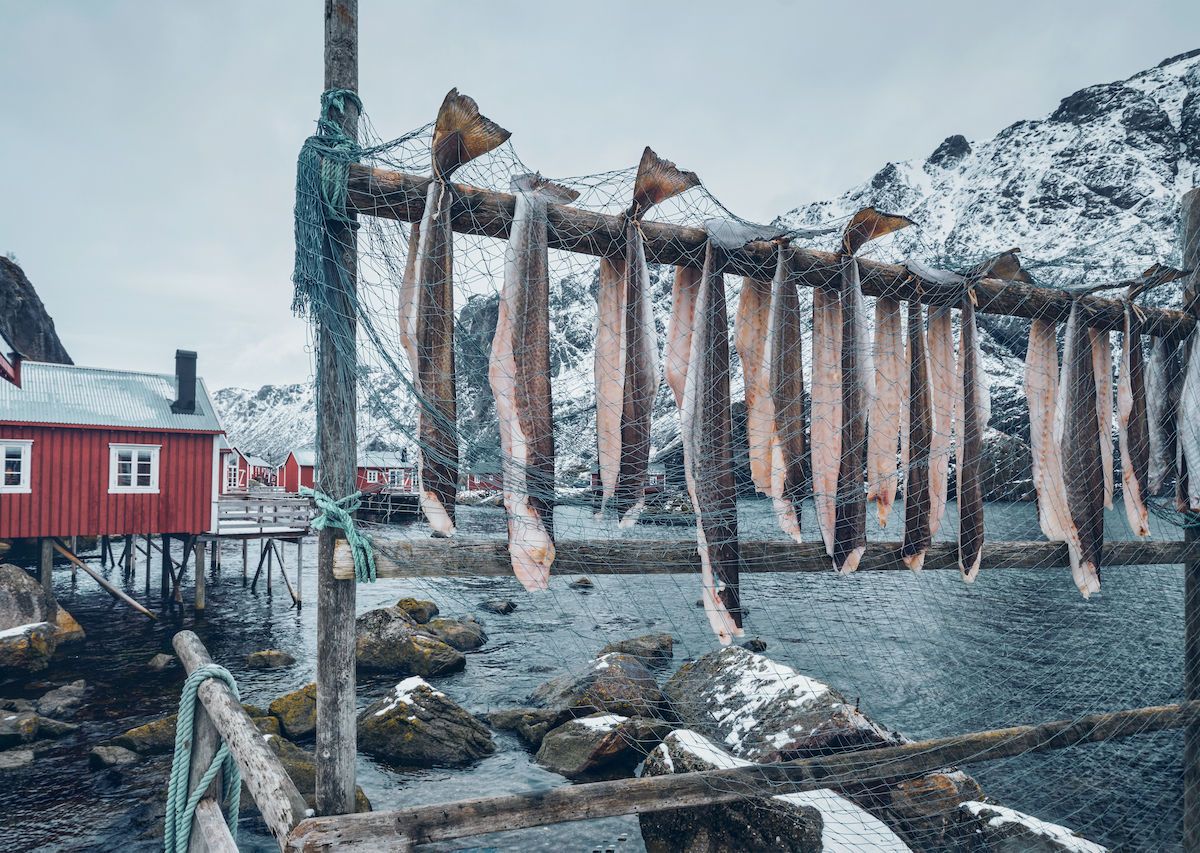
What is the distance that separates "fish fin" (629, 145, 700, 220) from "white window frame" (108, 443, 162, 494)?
810 inches

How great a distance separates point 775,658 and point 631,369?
490 inches

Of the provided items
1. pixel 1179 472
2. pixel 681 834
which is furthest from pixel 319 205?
pixel 681 834

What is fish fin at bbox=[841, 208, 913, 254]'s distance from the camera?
11.9ft

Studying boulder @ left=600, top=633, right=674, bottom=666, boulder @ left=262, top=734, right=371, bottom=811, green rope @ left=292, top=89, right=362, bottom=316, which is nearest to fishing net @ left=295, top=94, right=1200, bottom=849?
green rope @ left=292, top=89, right=362, bottom=316

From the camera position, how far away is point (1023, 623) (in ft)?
60.5

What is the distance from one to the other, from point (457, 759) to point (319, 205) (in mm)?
9363

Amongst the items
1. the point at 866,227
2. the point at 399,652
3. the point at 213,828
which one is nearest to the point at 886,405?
the point at 866,227

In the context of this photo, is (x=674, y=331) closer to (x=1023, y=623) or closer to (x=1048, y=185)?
(x=1023, y=623)

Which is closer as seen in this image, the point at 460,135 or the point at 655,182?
the point at 460,135

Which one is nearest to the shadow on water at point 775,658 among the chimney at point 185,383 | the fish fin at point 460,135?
the fish fin at point 460,135

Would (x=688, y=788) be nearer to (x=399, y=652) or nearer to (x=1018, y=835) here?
(x=1018, y=835)

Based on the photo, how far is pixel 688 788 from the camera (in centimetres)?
339

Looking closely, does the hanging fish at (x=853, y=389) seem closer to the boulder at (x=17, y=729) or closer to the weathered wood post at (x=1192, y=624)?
the weathered wood post at (x=1192, y=624)

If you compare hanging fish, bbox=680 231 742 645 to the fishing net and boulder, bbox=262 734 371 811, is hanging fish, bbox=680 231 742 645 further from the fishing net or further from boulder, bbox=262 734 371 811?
boulder, bbox=262 734 371 811
